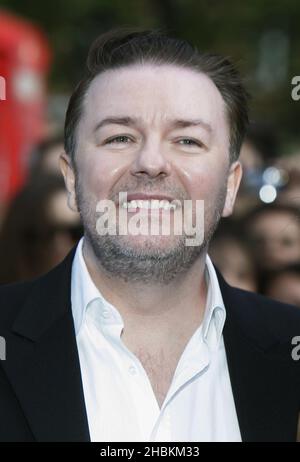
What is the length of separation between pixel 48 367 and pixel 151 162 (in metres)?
0.60

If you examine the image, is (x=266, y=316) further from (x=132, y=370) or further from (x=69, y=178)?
(x=69, y=178)

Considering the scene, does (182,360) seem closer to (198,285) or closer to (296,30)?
(198,285)

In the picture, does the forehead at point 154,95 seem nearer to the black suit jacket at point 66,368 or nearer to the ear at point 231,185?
the ear at point 231,185

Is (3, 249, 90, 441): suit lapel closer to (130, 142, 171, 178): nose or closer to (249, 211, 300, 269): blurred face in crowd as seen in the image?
(130, 142, 171, 178): nose

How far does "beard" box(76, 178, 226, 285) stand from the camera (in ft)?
9.20

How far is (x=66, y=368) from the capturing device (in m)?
2.66

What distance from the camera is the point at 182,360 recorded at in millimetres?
2797

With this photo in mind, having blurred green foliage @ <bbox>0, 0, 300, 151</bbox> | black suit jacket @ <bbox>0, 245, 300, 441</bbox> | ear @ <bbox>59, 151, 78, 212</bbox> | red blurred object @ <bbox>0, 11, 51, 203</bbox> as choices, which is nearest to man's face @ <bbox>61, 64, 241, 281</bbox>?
ear @ <bbox>59, 151, 78, 212</bbox>

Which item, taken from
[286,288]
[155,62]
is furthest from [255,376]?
[286,288]

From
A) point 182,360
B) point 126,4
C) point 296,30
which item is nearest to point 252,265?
point 182,360

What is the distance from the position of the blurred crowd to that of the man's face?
5.03 feet

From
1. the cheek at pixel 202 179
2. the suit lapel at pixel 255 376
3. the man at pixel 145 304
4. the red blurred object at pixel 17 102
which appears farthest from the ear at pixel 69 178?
the red blurred object at pixel 17 102
